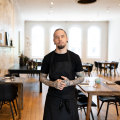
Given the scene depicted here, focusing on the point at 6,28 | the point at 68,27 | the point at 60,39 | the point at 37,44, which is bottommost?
the point at 60,39

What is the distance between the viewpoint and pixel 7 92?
367 cm

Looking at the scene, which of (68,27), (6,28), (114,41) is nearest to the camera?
(6,28)

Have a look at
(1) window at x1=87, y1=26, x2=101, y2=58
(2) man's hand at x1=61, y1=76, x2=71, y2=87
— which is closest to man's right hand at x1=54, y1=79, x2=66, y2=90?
(2) man's hand at x1=61, y1=76, x2=71, y2=87

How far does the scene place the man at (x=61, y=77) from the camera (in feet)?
6.43

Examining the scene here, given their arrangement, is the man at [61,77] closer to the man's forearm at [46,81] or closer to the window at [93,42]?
the man's forearm at [46,81]

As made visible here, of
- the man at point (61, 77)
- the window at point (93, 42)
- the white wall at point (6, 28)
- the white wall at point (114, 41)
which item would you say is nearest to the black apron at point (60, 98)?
the man at point (61, 77)

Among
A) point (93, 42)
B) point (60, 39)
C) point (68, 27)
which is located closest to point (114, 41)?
point (93, 42)

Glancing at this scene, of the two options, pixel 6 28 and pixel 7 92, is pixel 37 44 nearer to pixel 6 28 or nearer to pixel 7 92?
pixel 6 28

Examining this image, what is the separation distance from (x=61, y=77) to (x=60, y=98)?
0.24m

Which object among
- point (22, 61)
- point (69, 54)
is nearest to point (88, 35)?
point (22, 61)

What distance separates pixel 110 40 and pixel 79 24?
253cm

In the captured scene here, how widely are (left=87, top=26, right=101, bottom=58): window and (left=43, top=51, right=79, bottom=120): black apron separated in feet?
38.6

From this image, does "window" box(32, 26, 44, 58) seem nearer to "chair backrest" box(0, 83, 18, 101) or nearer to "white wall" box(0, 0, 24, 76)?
"white wall" box(0, 0, 24, 76)

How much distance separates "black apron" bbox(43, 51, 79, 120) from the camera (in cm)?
198
